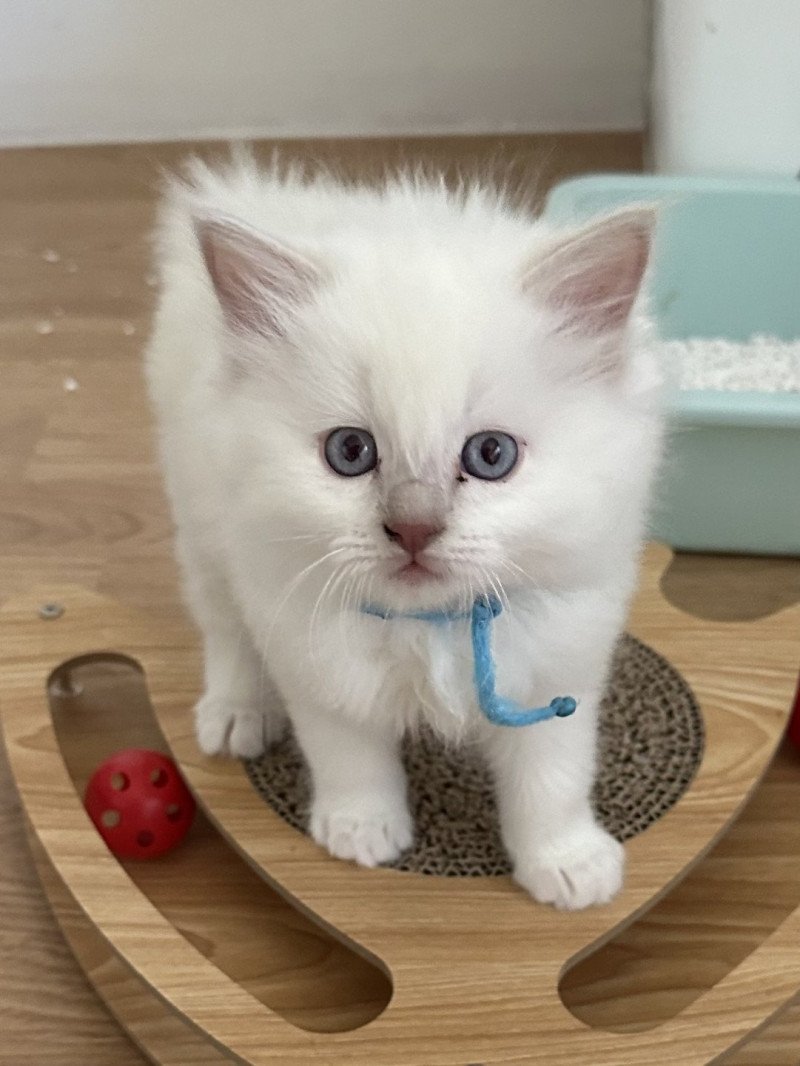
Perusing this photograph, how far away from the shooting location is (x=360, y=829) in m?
1.01

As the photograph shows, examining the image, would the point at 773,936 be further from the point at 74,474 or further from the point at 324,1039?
the point at 74,474

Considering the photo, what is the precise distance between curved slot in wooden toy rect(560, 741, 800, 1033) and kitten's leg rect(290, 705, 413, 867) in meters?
0.20

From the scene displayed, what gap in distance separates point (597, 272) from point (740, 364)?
0.98m

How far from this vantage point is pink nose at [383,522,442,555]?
0.67m

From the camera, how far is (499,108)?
102 inches

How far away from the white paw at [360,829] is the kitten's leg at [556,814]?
103mm

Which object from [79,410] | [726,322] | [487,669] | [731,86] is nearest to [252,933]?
[487,669]

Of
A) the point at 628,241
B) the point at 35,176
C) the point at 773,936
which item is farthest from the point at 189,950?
the point at 35,176

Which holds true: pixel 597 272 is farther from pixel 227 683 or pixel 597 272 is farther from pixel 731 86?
pixel 731 86

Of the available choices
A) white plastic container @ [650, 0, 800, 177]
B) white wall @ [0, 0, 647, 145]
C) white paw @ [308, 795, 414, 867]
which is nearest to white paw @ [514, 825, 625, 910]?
white paw @ [308, 795, 414, 867]

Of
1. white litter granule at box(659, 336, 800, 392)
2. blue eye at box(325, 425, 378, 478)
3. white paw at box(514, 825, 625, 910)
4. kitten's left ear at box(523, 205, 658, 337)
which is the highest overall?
kitten's left ear at box(523, 205, 658, 337)

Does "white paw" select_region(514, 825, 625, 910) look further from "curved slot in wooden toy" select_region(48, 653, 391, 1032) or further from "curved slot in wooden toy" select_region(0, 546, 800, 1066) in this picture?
"curved slot in wooden toy" select_region(48, 653, 391, 1032)

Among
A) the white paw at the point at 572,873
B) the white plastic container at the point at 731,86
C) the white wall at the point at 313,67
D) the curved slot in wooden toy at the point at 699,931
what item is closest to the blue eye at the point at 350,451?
the white paw at the point at 572,873

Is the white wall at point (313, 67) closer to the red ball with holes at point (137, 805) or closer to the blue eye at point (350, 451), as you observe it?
the red ball with holes at point (137, 805)
